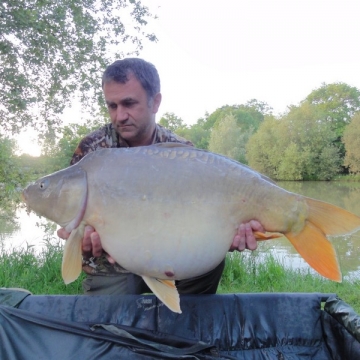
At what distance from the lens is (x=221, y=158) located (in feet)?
3.79

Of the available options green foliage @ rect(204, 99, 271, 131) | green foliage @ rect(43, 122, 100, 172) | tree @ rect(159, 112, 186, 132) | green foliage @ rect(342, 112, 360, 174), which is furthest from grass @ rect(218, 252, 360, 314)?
green foliage @ rect(204, 99, 271, 131)

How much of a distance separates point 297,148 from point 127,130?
69.3 feet

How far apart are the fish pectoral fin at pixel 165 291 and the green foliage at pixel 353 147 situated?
2017cm

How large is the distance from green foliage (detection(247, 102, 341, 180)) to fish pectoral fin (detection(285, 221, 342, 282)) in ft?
67.2

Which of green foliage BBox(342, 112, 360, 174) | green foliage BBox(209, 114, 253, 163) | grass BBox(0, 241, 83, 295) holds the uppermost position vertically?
green foliage BBox(209, 114, 253, 163)

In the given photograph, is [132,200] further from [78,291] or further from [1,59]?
[1,59]

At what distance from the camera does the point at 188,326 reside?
140 cm

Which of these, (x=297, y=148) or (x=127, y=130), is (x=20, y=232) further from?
(x=297, y=148)

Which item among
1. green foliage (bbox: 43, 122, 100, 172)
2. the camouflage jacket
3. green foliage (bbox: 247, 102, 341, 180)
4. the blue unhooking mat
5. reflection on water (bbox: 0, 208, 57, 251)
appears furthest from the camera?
green foliage (bbox: 247, 102, 341, 180)

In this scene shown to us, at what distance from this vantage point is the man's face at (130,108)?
1.54 metres

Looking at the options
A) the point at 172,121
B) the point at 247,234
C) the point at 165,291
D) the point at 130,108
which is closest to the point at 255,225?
the point at 247,234

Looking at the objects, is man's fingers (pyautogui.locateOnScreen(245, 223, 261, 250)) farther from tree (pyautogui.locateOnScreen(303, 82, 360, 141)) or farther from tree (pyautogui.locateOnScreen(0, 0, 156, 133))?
tree (pyautogui.locateOnScreen(303, 82, 360, 141))

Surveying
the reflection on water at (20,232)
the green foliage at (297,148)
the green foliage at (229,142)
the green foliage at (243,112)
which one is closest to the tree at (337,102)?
the green foliage at (297,148)

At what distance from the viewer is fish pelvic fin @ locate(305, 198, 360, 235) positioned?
40.7 inches
